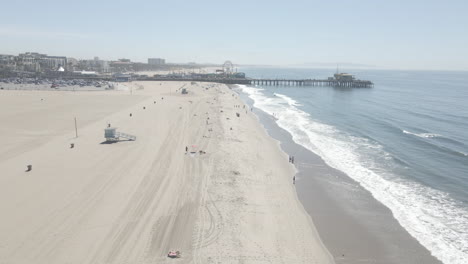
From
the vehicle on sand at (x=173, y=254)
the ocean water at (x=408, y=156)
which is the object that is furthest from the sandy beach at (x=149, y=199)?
the ocean water at (x=408, y=156)

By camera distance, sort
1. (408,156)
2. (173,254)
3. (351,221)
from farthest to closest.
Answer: (408,156) < (351,221) < (173,254)

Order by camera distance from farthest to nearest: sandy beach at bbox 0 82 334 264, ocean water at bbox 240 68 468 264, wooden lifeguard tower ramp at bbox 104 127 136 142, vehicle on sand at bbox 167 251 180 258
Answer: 1. wooden lifeguard tower ramp at bbox 104 127 136 142
2. ocean water at bbox 240 68 468 264
3. sandy beach at bbox 0 82 334 264
4. vehicle on sand at bbox 167 251 180 258


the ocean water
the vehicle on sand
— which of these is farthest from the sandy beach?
the ocean water

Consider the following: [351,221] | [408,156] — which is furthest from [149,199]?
[408,156]

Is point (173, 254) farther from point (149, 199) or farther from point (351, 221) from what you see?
point (351, 221)

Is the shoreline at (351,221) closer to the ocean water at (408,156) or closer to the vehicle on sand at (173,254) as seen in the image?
the ocean water at (408,156)

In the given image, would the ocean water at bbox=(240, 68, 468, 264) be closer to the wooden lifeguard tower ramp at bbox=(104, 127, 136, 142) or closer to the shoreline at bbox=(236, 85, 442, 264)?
the shoreline at bbox=(236, 85, 442, 264)
